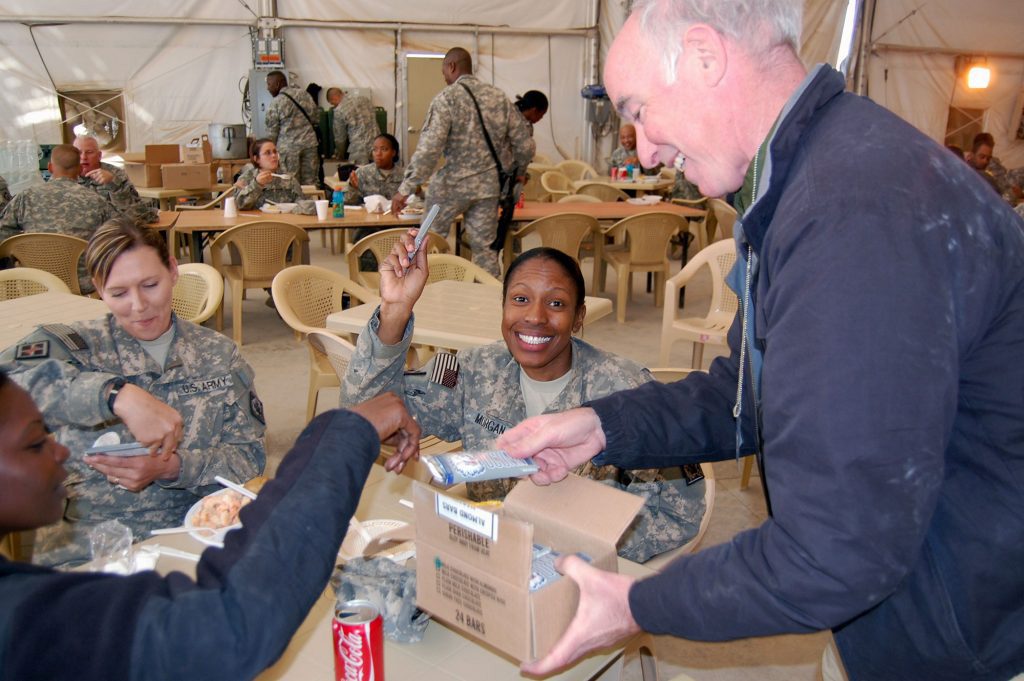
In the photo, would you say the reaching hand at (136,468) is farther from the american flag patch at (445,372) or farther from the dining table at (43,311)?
the dining table at (43,311)

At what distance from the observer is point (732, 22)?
3.45 ft

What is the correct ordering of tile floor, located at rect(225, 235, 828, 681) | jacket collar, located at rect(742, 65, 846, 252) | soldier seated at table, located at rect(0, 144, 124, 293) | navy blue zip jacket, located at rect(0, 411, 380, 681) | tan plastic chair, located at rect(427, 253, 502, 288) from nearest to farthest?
navy blue zip jacket, located at rect(0, 411, 380, 681), jacket collar, located at rect(742, 65, 846, 252), tile floor, located at rect(225, 235, 828, 681), tan plastic chair, located at rect(427, 253, 502, 288), soldier seated at table, located at rect(0, 144, 124, 293)

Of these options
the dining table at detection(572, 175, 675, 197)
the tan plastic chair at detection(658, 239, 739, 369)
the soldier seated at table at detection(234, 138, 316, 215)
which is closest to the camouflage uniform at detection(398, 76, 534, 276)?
the soldier seated at table at detection(234, 138, 316, 215)

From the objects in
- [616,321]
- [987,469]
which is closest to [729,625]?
[987,469]

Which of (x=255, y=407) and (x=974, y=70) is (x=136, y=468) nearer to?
(x=255, y=407)

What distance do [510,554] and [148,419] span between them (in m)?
1.08

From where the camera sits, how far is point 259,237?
595 cm

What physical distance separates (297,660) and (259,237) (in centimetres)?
501

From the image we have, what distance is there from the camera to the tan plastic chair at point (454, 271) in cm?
468

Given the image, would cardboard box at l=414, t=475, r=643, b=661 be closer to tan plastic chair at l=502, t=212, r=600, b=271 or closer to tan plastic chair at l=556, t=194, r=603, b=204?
tan plastic chair at l=502, t=212, r=600, b=271

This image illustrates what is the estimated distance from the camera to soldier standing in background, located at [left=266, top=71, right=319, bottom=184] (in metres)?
10.1

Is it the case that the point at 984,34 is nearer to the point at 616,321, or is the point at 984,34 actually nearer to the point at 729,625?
the point at 616,321

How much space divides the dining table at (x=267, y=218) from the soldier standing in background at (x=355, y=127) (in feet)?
17.1

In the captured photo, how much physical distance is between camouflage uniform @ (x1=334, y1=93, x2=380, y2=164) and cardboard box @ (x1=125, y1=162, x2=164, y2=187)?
3.21 m
